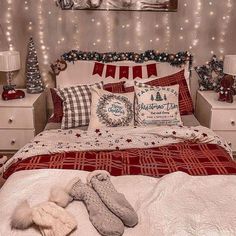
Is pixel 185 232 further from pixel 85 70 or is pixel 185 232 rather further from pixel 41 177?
pixel 85 70

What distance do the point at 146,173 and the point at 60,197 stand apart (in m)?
0.54

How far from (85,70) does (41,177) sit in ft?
5.38

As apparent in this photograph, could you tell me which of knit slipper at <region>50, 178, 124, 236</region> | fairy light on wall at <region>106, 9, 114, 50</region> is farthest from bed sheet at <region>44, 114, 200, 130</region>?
knit slipper at <region>50, 178, 124, 236</region>

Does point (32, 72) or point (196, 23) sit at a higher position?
point (196, 23)

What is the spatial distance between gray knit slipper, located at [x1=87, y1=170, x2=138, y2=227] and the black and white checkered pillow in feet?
3.76

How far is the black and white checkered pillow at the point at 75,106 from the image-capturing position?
2830 mm

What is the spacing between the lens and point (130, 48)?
11.0 ft

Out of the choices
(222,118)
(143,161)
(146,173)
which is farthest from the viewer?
(222,118)

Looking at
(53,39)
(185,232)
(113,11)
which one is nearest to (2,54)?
(53,39)

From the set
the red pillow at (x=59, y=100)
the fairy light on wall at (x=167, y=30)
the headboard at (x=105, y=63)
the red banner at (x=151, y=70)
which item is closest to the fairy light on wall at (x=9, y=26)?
the headboard at (x=105, y=63)

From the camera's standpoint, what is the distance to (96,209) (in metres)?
1.46

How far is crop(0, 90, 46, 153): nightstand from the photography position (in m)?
3.01

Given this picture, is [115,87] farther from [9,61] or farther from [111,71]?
[9,61]

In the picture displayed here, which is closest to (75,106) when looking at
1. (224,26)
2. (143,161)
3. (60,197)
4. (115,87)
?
(115,87)
